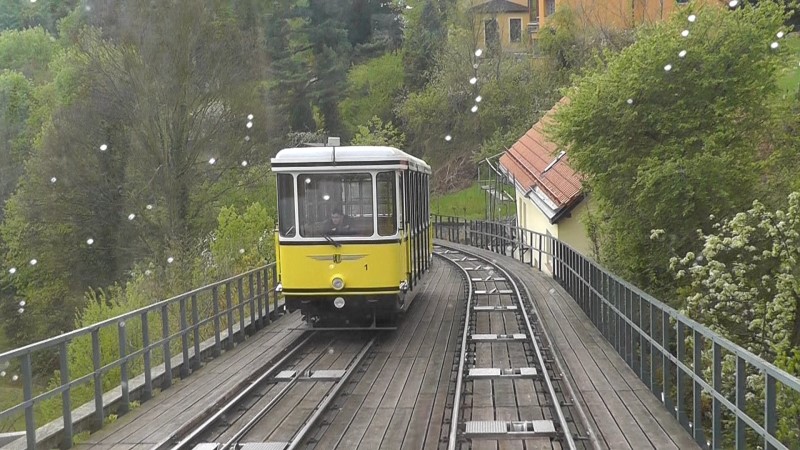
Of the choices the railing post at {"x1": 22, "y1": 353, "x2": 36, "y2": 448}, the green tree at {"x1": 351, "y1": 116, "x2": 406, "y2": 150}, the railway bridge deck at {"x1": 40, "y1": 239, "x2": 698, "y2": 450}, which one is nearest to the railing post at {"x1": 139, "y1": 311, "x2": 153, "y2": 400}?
the railway bridge deck at {"x1": 40, "y1": 239, "x2": 698, "y2": 450}

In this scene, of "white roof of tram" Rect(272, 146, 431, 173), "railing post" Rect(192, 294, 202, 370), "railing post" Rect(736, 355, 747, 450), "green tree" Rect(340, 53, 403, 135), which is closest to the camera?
"railing post" Rect(736, 355, 747, 450)

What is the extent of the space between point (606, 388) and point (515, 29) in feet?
178

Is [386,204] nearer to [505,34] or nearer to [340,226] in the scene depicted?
[340,226]

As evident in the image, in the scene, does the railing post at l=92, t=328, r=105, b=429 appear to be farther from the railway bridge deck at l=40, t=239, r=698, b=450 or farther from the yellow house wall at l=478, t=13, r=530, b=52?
Answer: the yellow house wall at l=478, t=13, r=530, b=52

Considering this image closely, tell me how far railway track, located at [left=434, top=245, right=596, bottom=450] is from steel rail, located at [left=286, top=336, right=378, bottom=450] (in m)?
1.33

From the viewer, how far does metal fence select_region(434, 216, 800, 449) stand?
257 inches

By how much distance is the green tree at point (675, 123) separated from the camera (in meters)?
16.9

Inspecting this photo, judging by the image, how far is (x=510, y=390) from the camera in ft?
33.4

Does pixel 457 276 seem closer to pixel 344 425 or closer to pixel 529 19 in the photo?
pixel 344 425

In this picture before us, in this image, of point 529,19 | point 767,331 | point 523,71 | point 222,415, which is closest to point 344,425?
point 222,415

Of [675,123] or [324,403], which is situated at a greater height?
[675,123]

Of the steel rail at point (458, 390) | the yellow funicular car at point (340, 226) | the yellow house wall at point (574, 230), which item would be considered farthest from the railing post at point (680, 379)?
the yellow house wall at point (574, 230)

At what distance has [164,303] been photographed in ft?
33.9

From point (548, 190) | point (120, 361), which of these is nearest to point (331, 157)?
point (120, 361)
